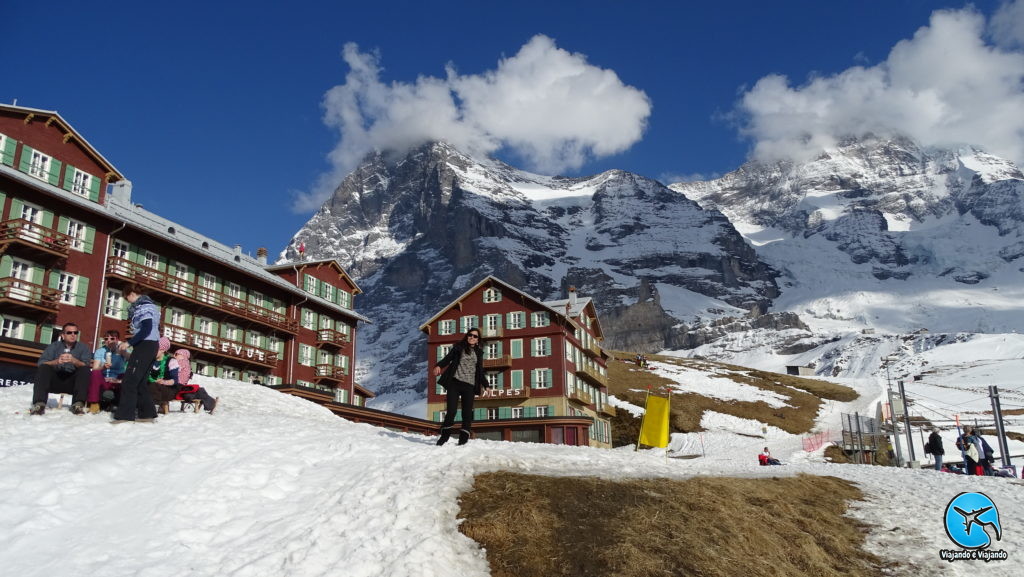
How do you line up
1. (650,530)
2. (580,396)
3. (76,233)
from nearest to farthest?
(650,530) < (76,233) < (580,396)

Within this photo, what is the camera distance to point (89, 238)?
42.4 metres

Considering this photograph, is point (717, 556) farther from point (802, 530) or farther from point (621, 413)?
point (621, 413)

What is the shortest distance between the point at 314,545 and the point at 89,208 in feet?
125

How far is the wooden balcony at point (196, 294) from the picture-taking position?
144 feet

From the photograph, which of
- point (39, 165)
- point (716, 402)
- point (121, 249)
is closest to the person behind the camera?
point (39, 165)

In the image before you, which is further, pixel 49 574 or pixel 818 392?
pixel 818 392

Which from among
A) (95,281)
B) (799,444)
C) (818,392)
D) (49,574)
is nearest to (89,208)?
(95,281)

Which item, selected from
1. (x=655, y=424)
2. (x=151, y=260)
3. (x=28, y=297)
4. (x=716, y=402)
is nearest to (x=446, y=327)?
(x=151, y=260)

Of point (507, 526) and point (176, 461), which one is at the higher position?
point (176, 461)

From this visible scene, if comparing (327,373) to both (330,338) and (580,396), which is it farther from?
(580,396)

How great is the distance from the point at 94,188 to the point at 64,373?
3214cm

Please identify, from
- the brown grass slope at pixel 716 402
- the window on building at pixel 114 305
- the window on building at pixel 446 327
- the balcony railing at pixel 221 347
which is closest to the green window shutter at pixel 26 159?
the window on building at pixel 114 305

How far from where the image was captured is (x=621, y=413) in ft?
281

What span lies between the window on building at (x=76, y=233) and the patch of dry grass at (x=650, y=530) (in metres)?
37.0
